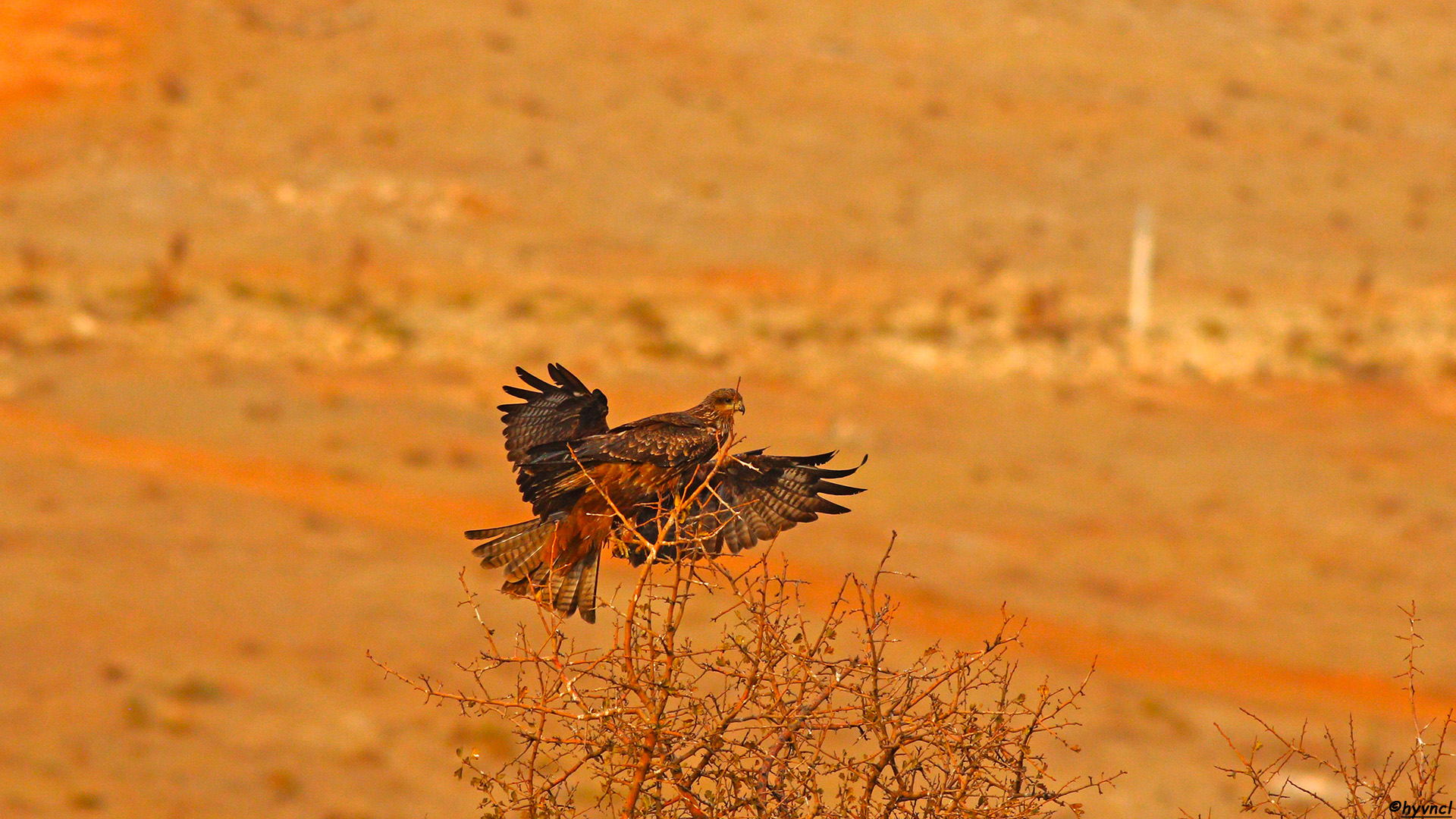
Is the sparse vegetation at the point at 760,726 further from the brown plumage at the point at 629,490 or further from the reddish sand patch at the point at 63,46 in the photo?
the reddish sand patch at the point at 63,46

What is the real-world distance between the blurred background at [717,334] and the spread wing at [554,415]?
949cm

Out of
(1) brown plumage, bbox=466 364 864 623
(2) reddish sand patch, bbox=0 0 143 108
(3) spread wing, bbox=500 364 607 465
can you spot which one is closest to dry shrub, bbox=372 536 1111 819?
(1) brown plumage, bbox=466 364 864 623

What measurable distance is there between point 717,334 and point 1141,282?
29.1 feet

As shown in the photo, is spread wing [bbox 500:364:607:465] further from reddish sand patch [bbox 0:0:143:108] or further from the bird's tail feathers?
reddish sand patch [bbox 0:0:143:108]

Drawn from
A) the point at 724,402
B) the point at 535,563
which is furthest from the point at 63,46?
the point at 535,563

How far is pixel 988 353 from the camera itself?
31.7 m

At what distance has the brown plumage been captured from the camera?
6.76 meters

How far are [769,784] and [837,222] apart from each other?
109ft

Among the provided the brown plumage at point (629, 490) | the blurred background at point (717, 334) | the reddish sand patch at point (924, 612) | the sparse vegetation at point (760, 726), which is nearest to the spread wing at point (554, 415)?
the brown plumage at point (629, 490)

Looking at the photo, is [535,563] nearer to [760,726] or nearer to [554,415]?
[554,415]

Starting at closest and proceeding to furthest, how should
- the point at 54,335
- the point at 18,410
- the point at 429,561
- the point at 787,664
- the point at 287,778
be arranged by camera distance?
the point at 787,664 → the point at 287,778 → the point at 429,561 → the point at 18,410 → the point at 54,335

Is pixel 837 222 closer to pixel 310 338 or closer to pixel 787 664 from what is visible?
pixel 310 338

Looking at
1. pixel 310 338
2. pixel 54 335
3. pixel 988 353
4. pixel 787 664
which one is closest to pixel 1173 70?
pixel 988 353

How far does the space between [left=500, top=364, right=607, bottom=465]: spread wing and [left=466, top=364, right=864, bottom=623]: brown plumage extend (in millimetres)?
15
